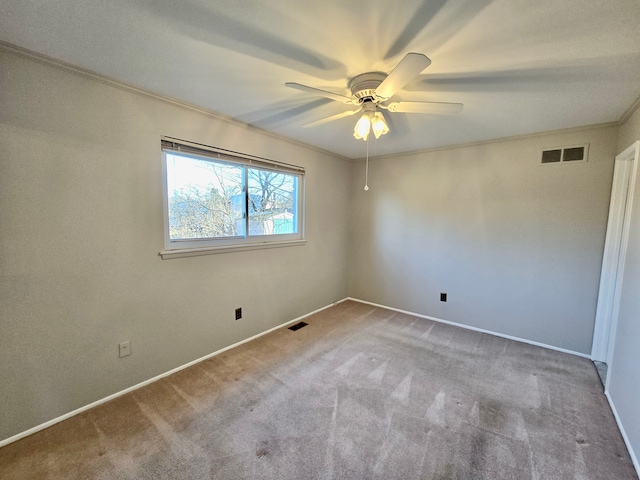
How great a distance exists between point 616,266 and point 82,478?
4.25 m

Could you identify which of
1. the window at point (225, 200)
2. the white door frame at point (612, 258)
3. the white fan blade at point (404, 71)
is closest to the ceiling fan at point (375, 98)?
the white fan blade at point (404, 71)

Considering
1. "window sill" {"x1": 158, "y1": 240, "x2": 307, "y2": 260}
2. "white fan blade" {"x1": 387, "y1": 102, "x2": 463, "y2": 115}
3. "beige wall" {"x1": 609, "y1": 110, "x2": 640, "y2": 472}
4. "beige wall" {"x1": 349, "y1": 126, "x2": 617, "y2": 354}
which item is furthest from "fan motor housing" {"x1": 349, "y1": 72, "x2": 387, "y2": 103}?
"beige wall" {"x1": 349, "y1": 126, "x2": 617, "y2": 354}

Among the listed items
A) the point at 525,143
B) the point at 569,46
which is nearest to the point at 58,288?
the point at 569,46

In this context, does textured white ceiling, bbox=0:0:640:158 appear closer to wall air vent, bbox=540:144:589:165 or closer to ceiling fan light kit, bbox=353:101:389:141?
ceiling fan light kit, bbox=353:101:389:141

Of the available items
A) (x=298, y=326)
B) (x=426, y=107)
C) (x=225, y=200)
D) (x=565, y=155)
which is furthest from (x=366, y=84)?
(x=298, y=326)

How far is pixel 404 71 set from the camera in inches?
50.9

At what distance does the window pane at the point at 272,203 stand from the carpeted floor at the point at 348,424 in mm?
1393

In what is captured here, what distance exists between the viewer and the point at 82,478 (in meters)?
1.39

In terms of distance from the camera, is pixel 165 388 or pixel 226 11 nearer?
pixel 226 11

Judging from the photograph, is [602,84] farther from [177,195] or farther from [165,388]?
[165,388]

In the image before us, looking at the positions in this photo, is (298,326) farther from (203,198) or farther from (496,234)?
(496,234)

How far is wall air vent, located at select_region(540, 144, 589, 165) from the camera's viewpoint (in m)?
2.63

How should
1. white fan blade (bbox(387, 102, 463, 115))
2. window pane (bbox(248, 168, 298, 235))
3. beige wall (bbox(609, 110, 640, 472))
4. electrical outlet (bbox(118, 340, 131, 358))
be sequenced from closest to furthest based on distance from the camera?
beige wall (bbox(609, 110, 640, 472)), white fan blade (bbox(387, 102, 463, 115)), electrical outlet (bbox(118, 340, 131, 358)), window pane (bbox(248, 168, 298, 235))

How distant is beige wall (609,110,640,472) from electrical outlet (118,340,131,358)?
3331 mm
